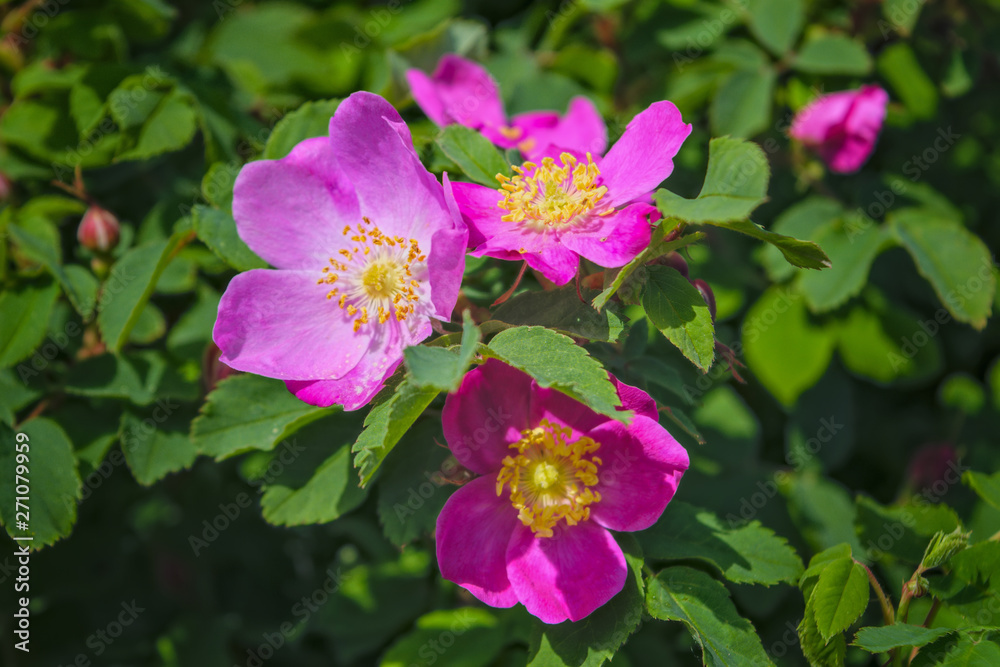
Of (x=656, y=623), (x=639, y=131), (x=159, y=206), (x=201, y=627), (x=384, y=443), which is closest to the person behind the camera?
(x=384, y=443)

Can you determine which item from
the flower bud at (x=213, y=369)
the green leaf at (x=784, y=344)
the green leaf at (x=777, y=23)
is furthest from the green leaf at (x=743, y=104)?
the flower bud at (x=213, y=369)

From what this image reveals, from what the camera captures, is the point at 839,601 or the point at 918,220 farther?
the point at 918,220

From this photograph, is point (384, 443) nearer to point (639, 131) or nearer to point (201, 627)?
point (639, 131)

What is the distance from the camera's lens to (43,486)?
4.89ft

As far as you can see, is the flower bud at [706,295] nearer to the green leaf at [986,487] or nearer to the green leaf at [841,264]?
the green leaf at [986,487]

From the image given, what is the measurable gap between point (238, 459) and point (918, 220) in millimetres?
2054

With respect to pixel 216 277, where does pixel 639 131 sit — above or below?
above

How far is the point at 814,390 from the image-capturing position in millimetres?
2252

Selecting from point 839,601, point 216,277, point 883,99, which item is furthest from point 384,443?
point 883,99

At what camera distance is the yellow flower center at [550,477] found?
121 cm

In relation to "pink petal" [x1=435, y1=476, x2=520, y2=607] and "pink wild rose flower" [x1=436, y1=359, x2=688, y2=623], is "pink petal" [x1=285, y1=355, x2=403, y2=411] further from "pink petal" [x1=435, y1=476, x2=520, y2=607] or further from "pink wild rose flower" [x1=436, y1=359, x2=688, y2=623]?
"pink petal" [x1=435, y1=476, x2=520, y2=607]

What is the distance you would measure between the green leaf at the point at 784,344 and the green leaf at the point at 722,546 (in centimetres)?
82

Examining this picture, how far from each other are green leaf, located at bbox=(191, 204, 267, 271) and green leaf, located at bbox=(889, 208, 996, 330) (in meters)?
1.66

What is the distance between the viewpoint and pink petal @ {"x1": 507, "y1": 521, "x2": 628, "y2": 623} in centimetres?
117
